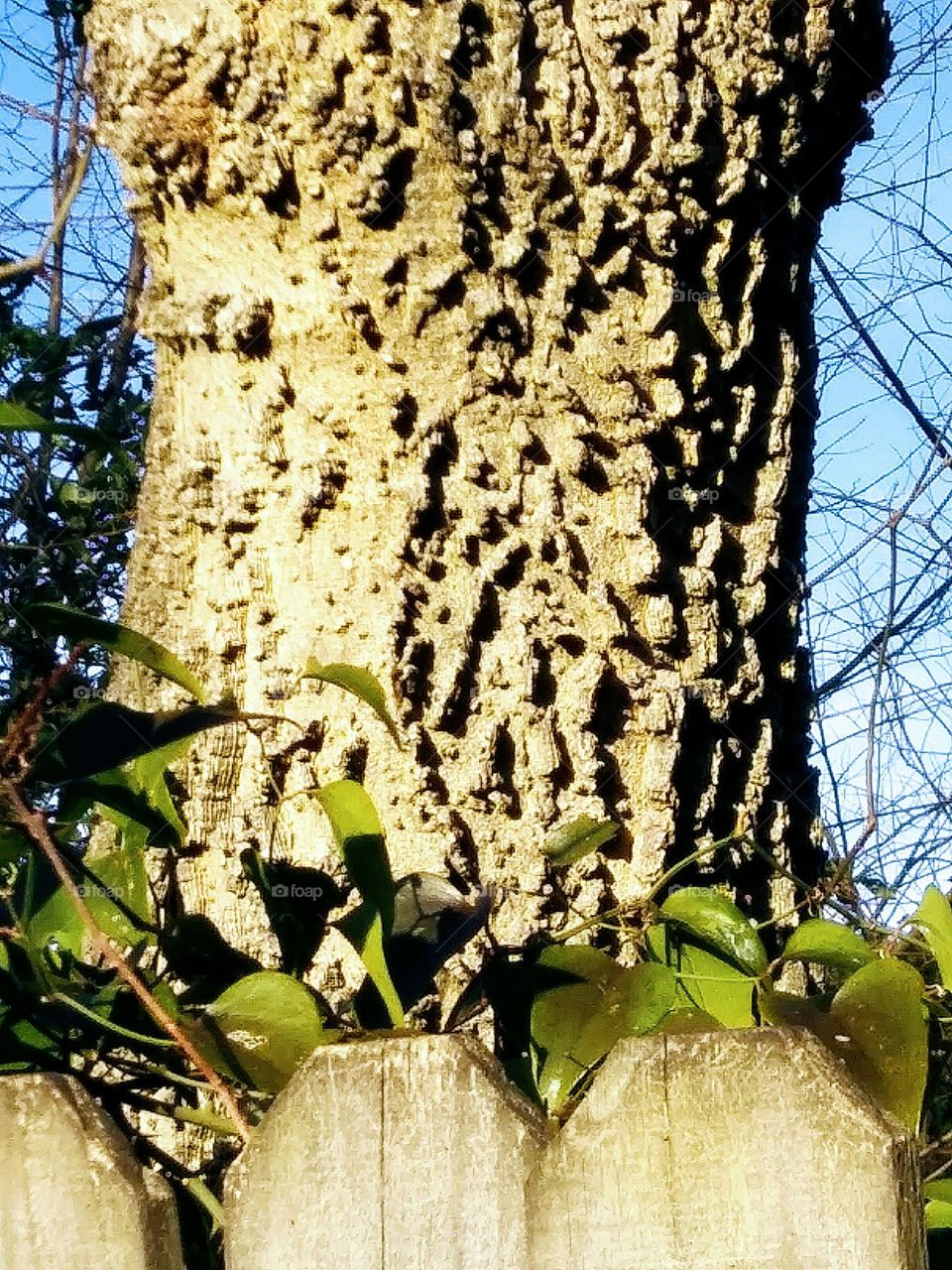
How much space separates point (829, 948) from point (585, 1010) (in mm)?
173

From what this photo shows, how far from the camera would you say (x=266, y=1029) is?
0.85m

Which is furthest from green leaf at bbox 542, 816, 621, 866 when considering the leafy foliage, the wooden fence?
the wooden fence

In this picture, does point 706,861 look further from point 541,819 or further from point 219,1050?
point 219,1050

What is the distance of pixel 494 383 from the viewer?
1.29 metres

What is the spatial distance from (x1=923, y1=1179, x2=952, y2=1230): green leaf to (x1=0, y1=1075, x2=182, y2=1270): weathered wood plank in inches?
16.1

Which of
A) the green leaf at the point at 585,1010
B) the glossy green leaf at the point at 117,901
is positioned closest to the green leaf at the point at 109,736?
the glossy green leaf at the point at 117,901

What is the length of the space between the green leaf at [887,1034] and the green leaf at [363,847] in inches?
9.8

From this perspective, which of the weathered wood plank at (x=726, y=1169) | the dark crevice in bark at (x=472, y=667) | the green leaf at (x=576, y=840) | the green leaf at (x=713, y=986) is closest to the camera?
the weathered wood plank at (x=726, y=1169)

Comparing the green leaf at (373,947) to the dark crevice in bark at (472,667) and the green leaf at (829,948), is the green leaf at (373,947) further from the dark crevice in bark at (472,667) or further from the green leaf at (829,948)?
the dark crevice in bark at (472,667)

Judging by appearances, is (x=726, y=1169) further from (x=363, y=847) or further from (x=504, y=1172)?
(x=363, y=847)

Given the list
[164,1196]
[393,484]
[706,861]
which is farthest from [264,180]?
Result: [164,1196]

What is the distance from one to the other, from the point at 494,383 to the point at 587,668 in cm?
25

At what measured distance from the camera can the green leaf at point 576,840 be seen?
1.04 metres

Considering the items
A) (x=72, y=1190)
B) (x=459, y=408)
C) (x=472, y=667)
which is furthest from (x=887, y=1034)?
(x=459, y=408)
